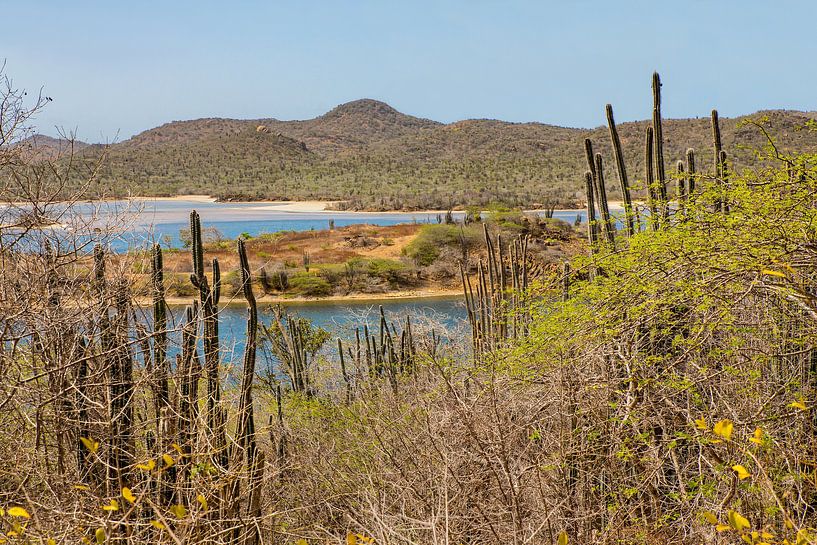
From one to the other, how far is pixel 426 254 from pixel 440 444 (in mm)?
26009

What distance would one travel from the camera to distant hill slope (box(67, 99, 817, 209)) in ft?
176

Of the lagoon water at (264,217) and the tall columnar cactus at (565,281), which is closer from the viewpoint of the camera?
the tall columnar cactus at (565,281)

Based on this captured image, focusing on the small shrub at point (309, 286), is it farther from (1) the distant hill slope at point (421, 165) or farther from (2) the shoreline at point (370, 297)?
(1) the distant hill slope at point (421, 165)

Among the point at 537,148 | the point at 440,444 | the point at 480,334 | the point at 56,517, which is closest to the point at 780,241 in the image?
the point at 440,444

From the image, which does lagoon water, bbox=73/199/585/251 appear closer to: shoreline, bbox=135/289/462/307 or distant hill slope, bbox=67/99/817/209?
distant hill slope, bbox=67/99/817/209

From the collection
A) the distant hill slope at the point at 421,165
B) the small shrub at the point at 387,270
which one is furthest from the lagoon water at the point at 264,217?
the small shrub at the point at 387,270

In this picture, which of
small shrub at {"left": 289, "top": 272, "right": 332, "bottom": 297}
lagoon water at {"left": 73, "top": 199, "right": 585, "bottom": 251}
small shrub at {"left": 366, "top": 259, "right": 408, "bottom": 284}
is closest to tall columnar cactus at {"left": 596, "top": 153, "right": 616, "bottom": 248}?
small shrub at {"left": 289, "top": 272, "right": 332, "bottom": 297}

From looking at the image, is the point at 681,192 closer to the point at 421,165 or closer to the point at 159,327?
the point at 159,327

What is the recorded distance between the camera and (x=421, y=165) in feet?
258

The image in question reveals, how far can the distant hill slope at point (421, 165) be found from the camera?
176 ft

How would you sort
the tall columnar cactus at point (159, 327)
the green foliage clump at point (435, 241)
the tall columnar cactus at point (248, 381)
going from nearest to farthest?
the tall columnar cactus at point (159, 327)
the tall columnar cactus at point (248, 381)
the green foliage clump at point (435, 241)

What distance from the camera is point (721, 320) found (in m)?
4.34

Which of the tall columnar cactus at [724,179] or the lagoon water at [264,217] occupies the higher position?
the lagoon water at [264,217]

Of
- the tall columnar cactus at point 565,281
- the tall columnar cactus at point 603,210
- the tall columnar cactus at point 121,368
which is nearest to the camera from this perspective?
the tall columnar cactus at point 121,368
